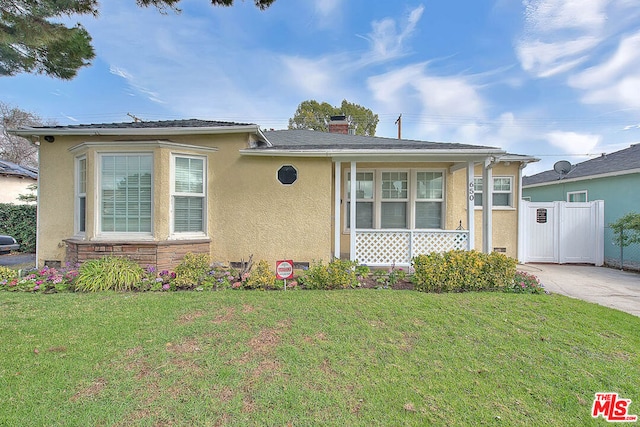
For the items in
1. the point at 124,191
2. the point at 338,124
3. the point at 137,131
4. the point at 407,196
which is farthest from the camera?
the point at 338,124

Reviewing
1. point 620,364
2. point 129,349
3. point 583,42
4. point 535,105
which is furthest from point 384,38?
point 129,349

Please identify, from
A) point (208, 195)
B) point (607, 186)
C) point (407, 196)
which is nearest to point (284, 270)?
point (208, 195)

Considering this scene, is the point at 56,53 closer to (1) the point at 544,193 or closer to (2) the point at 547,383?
(2) the point at 547,383

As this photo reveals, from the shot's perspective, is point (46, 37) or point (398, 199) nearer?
point (46, 37)

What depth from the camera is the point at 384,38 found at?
1070 centimetres

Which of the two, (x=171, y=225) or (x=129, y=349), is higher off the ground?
(x=171, y=225)

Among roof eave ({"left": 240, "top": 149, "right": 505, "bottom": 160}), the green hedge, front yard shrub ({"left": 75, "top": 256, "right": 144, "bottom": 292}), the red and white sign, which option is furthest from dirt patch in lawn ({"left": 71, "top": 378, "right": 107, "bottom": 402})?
the green hedge

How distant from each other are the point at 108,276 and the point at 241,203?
2.95 meters

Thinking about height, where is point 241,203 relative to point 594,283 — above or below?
above

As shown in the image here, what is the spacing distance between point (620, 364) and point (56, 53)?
30.0 feet

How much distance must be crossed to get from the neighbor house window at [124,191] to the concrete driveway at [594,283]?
29.1 feet

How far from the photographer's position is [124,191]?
6.03m

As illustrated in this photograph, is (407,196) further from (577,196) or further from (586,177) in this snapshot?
(577,196)

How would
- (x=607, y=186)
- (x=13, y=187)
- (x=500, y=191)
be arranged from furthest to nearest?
(x=13, y=187) → (x=607, y=186) → (x=500, y=191)
